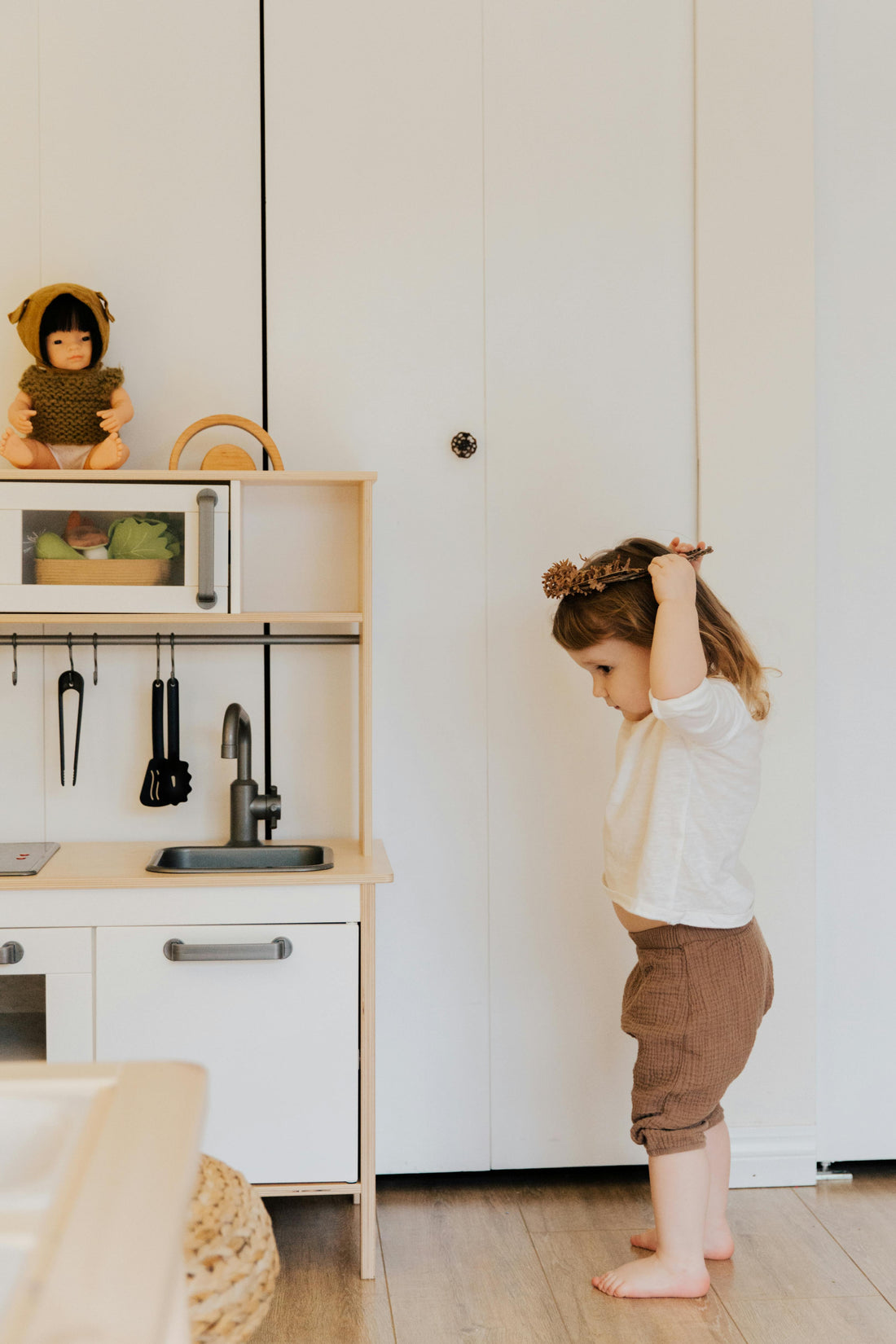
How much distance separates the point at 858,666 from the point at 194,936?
1.47 metres

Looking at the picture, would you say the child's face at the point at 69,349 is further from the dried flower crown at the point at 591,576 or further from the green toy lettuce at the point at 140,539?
the dried flower crown at the point at 591,576

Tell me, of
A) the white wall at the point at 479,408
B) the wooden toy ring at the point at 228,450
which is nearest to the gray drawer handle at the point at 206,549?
the wooden toy ring at the point at 228,450

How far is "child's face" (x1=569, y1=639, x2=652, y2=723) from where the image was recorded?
1855mm

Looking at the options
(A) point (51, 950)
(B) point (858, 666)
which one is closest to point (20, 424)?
(A) point (51, 950)

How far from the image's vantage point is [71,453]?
2156mm

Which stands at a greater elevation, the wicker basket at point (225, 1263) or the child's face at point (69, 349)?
the child's face at point (69, 349)

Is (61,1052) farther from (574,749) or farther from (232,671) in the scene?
(574,749)

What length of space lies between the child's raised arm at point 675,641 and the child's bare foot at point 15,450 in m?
1.19

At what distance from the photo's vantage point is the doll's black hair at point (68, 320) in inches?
83.4

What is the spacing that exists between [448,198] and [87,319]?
77 centimetres

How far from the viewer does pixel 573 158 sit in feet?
7.62

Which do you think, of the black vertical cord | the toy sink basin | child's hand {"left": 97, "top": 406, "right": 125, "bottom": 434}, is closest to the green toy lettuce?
child's hand {"left": 97, "top": 406, "right": 125, "bottom": 434}

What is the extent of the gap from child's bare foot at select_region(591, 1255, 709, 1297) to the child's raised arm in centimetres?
97

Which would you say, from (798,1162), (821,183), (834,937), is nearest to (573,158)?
(821,183)
